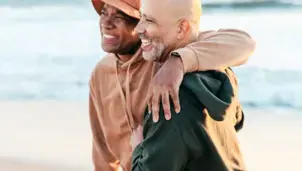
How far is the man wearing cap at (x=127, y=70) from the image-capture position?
1373mm

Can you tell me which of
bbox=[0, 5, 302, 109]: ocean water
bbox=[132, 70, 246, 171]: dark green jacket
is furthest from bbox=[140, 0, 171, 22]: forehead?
bbox=[0, 5, 302, 109]: ocean water

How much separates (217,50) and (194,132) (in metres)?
0.20

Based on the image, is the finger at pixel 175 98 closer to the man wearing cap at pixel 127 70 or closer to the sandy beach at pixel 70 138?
the man wearing cap at pixel 127 70

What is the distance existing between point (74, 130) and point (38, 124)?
0.87ft

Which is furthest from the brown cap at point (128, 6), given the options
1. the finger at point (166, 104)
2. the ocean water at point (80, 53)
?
the ocean water at point (80, 53)

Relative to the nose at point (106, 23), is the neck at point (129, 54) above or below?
below

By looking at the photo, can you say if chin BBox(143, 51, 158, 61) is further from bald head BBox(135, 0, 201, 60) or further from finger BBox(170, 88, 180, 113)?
finger BBox(170, 88, 180, 113)

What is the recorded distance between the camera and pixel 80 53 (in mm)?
5688

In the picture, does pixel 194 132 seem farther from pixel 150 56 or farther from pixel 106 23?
pixel 106 23

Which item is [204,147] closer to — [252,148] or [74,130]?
[252,148]

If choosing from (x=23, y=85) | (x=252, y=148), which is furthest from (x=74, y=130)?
(x=23, y=85)

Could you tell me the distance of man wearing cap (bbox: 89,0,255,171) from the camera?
1373mm

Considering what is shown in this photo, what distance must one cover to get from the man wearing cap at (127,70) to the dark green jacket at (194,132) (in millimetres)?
40

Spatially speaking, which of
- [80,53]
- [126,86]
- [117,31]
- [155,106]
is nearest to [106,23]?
[117,31]
